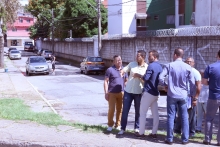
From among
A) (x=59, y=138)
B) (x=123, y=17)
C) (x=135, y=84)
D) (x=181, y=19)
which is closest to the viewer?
(x=59, y=138)

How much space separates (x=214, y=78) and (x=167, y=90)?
91cm

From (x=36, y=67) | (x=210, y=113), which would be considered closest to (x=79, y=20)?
(x=36, y=67)

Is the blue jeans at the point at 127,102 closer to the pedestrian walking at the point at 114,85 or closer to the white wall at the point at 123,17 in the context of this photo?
the pedestrian walking at the point at 114,85

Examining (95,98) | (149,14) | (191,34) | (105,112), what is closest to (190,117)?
(105,112)

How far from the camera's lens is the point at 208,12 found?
23.3 meters

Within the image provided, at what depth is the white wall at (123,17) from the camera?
139ft

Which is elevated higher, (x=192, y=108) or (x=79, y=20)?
(x=79, y=20)

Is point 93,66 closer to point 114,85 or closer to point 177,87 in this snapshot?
point 114,85

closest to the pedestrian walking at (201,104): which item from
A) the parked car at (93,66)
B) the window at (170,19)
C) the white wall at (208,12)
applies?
the white wall at (208,12)

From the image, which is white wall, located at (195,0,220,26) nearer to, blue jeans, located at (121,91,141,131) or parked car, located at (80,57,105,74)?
parked car, located at (80,57,105,74)

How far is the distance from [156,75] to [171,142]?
1341mm

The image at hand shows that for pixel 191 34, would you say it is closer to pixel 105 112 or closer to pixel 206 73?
pixel 105 112

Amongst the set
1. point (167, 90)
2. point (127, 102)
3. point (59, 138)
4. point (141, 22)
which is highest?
point (141, 22)

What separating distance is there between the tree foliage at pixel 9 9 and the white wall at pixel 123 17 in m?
13.3
